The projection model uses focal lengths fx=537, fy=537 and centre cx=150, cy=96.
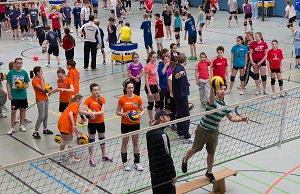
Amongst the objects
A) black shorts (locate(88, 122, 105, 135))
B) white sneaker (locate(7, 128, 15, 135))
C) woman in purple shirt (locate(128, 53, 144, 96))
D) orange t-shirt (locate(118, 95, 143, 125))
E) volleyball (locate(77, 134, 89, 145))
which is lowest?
white sneaker (locate(7, 128, 15, 135))

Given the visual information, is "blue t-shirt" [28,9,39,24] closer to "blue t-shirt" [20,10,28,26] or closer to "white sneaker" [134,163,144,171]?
"blue t-shirt" [20,10,28,26]

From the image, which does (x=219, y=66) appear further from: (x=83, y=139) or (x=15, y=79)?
(x=15, y=79)

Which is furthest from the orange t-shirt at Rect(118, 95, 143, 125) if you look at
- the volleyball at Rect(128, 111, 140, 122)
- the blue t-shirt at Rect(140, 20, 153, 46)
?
the blue t-shirt at Rect(140, 20, 153, 46)

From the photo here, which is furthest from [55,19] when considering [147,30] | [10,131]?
[10,131]

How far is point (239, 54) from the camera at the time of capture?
51.6 ft

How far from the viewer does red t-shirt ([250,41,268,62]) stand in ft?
51.3

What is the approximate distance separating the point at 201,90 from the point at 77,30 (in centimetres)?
1486

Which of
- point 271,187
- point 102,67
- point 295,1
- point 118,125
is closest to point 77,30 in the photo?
point 102,67

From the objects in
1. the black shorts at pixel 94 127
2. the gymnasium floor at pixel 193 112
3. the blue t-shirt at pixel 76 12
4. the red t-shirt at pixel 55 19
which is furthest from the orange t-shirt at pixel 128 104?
the blue t-shirt at pixel 76 12

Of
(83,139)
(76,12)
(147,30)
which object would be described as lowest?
(83,139)

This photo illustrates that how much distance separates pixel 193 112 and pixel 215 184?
5169mm

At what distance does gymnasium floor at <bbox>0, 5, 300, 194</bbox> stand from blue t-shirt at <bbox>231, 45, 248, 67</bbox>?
1005 millimetres

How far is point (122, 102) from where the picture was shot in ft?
35.3

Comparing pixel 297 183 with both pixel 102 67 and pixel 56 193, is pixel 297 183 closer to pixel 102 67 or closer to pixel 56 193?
pixel 56 193
